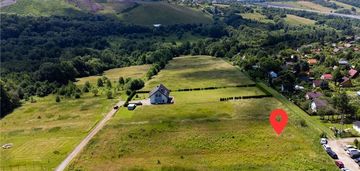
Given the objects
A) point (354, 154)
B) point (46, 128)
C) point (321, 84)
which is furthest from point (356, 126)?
point (46, 128)

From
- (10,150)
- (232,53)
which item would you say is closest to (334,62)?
(232,53)

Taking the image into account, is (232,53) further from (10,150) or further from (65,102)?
(10,150)

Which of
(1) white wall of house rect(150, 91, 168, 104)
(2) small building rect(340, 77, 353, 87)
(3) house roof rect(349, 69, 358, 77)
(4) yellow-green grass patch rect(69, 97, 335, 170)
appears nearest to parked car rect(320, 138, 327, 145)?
(4) yellow-green grass patch rect(69, 97, 335, 170)

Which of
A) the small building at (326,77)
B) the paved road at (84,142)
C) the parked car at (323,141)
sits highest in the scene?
the parked car at (323,141)

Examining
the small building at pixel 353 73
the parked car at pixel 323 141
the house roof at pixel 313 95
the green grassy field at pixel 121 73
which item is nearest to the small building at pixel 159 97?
the house roof at pixel 313 95

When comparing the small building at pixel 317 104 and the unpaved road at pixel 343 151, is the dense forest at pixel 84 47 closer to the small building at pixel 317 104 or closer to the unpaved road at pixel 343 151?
the small building at pixel 317 104

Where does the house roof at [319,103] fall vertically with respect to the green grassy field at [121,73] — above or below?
above

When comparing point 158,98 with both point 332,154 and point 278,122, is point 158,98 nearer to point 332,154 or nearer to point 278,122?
point 278,122

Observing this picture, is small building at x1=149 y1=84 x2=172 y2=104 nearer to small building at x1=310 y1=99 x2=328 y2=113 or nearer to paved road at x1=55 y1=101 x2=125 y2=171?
paved road at x1=55 y1=101 x2=125 y2=171
